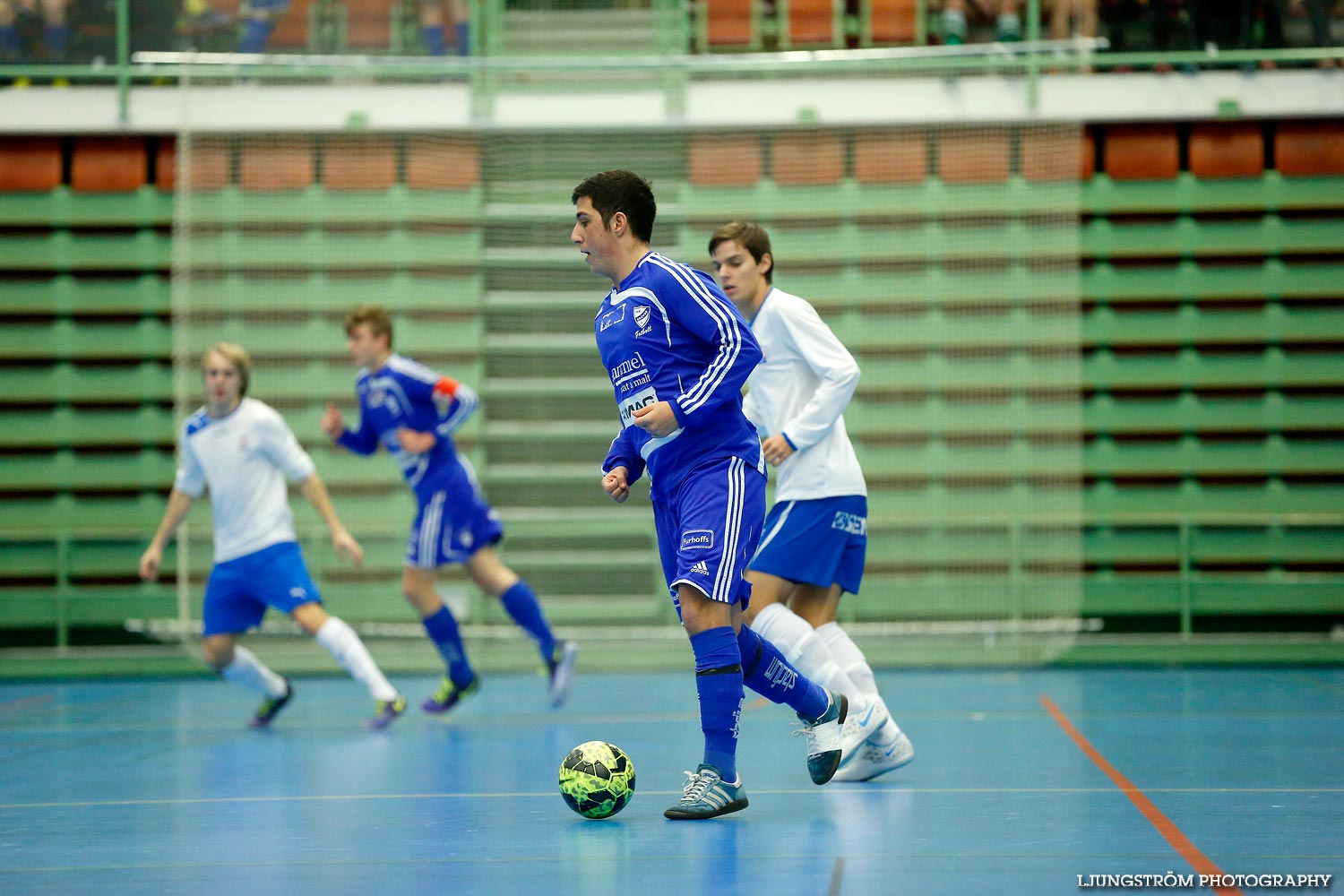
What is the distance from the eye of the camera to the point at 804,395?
515cm

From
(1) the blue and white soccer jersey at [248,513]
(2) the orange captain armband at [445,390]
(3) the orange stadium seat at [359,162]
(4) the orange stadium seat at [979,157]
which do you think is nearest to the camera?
(1) the blue and white soccer jersey at [248,513]

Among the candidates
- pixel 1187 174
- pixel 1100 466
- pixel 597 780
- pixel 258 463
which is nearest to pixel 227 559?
pixel 258 463

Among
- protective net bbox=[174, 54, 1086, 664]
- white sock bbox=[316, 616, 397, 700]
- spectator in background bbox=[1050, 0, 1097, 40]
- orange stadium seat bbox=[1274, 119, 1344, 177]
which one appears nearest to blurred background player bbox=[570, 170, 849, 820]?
white sock bbox=[316, 616, 397, 700]

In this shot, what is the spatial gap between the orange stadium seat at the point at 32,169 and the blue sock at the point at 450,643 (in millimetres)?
5874

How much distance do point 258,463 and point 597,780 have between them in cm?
348

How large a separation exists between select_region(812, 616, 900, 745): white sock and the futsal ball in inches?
42.6

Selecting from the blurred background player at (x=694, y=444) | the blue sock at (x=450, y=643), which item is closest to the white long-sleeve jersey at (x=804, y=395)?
the blurred background player at (x=694, y=444)

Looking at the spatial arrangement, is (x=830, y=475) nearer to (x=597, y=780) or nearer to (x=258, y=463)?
(x=597, y=780)

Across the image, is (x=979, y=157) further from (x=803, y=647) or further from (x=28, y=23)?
(x=28, y=23)

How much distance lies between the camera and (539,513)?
1048 cm

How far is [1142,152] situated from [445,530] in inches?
258

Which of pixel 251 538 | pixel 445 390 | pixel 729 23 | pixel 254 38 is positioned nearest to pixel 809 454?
pixel 445 390

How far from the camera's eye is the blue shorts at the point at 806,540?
16.4 ft

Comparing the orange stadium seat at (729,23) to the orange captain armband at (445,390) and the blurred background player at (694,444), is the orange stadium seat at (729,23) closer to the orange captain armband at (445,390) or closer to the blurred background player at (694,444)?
the orange captain armband at (445,390)
